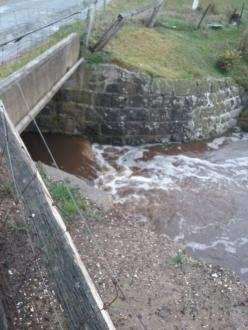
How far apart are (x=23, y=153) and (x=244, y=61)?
12.0 metres

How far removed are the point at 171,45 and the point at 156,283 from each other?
9711 millimetres

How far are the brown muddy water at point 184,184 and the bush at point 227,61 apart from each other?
2243 millimetres

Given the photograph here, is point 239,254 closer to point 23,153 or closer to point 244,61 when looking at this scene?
point 23,153

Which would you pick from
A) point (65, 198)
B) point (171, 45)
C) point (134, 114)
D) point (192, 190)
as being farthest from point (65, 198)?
point (171, 45)

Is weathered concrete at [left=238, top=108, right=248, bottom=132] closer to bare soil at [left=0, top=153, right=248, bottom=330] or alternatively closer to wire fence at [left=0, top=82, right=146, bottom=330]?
bare soil at [left=0, top=153, right=248, bottom=330]

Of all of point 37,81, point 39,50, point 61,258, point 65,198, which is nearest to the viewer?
point 61,258

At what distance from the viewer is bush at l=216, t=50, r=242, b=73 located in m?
14.1

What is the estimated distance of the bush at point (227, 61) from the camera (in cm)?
Answer: 1410

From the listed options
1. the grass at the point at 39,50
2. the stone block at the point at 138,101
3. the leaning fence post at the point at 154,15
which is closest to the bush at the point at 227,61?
the leaning fence post at the point at 154,15

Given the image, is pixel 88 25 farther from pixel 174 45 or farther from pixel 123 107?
pixel 174 45

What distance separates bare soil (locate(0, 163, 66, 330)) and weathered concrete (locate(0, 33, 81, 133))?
6.97ft

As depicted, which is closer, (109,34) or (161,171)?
(161,171)

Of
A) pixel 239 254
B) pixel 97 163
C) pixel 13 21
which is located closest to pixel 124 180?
pixel 97 163

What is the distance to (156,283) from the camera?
20.3ft
